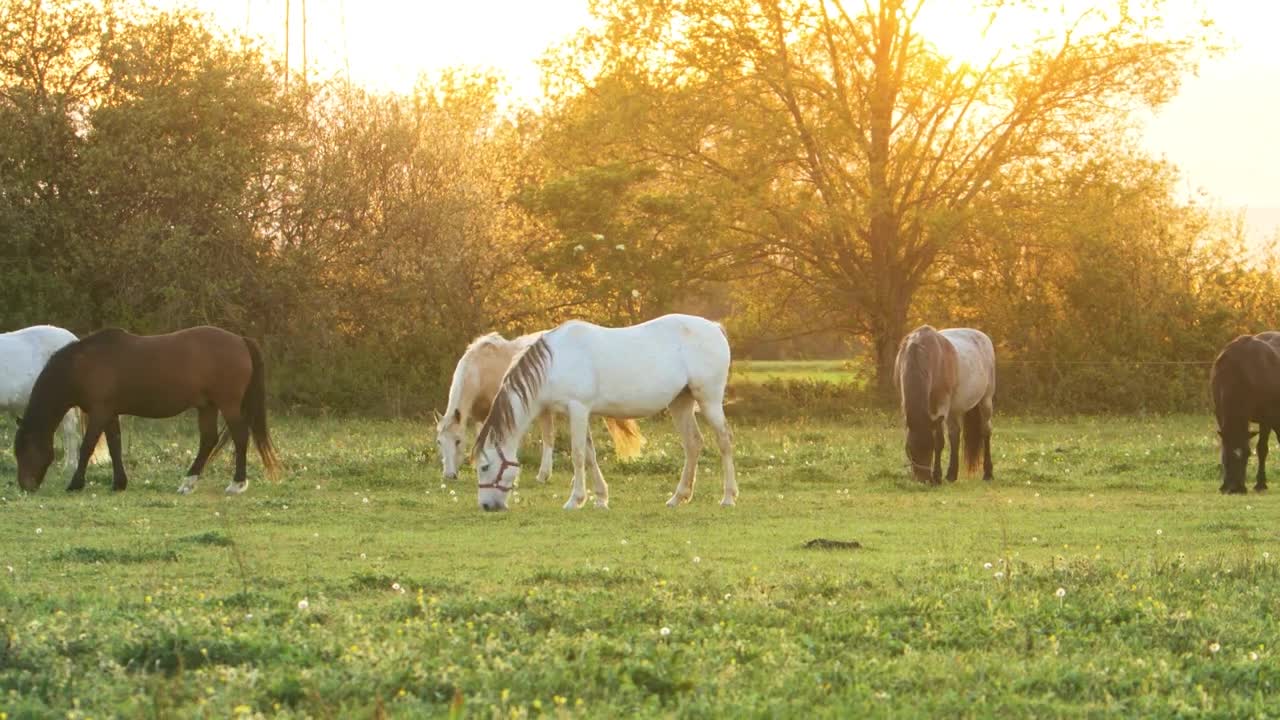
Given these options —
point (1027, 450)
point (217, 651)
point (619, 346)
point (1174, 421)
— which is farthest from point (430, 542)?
point (1174, 421)

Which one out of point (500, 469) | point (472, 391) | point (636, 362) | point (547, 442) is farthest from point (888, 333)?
point (500, 469)

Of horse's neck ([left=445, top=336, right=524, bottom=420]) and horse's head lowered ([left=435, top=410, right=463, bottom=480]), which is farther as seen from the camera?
horse's neck ([left=445, top=336, right=524, bottom=420])

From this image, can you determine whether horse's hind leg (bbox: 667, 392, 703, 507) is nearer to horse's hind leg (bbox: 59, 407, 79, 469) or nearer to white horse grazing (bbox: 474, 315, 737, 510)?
white horse grazing (bbox: 474, 315, 737, 510)

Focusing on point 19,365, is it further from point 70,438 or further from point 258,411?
point 258,411

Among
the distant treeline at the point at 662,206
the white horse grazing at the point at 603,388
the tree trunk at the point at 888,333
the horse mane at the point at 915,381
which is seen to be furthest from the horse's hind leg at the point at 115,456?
the tree trunk at the point at 888,333

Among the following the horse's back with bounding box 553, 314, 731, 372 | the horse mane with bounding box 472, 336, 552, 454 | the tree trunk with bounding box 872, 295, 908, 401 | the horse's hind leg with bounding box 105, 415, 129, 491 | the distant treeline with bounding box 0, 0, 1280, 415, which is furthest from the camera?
the tree trunk with bounding box 872, 295, 908, 401

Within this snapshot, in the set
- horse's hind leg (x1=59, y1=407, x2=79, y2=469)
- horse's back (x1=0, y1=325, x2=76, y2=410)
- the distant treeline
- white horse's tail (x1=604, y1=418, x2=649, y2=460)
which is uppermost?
the distant treeline

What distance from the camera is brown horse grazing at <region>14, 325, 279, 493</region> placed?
1566 cm

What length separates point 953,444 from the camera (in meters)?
18.4

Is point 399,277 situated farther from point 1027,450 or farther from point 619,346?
point 619,346

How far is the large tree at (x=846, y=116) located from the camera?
31.4m

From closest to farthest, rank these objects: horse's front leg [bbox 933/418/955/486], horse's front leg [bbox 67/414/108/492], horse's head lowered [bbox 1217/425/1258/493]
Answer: horse's front leg [bbox 67/414/108/492], horse's head lowered [bbox 1217/425/1258/493], horse's front leg [bbox 933/418/955/486]

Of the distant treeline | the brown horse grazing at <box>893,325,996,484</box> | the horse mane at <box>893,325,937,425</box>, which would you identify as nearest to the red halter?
the horse mane at <box>893,325,937,425</box>

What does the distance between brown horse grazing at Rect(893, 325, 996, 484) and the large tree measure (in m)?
12.0
